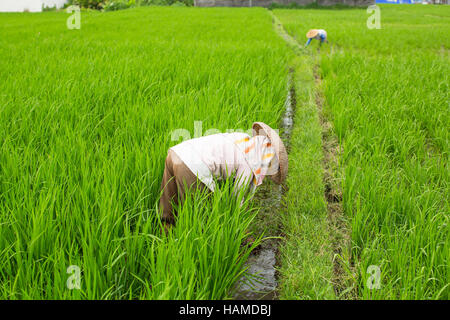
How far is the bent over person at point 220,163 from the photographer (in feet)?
4.78

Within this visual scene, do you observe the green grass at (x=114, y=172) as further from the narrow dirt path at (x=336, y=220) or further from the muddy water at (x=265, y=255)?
the narrow dirt path at (x=336, y=220)

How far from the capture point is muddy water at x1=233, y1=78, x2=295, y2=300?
1275 mm

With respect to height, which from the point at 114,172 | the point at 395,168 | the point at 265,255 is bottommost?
the point at 265,255

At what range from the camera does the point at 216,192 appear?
4.70ft

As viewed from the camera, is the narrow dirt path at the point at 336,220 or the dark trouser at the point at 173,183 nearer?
the narrow dirt path at the point at 336,220

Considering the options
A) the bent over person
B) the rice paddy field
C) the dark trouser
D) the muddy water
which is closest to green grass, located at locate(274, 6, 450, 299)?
Answer: the rice paddy field

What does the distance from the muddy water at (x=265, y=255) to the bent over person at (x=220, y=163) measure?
0.76 ft

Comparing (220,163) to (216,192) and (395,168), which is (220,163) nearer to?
(216,192)

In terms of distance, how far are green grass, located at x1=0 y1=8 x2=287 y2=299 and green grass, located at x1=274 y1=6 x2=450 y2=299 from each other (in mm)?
523

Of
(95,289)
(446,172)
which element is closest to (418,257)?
(446,172)

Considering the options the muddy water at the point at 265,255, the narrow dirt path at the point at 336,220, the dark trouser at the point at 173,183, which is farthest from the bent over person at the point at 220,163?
the narrow dirt path at the point at 336,220

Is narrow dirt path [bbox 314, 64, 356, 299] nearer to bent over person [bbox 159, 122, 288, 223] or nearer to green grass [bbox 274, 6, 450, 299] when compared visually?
green grass [bbox 274, 6, 450, 299]

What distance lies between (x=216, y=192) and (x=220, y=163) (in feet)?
0.49

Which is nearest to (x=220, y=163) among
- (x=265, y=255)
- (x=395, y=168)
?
(x=265, y=255)
